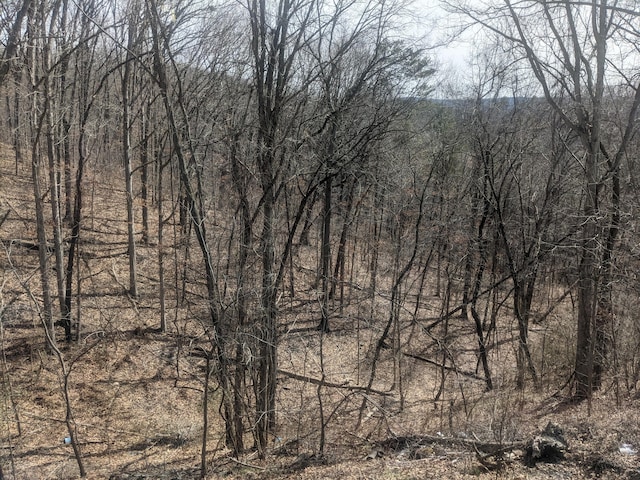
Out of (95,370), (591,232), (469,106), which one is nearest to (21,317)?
(95,370)

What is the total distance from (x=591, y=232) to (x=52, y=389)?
12069 millimetres

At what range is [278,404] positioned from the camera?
11617mm

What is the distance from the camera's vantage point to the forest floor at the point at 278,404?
254 inches

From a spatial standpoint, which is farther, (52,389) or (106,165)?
(106,165)

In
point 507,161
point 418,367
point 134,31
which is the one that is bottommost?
point 418,367

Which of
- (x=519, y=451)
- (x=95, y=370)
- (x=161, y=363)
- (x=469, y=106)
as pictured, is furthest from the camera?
(x=469, y=106)

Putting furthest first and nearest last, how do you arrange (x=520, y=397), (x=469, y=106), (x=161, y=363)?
(x=469, y=106)
(x=161, y=363)
(x=520, y=397)

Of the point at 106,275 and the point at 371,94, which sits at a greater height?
the point at 371,94

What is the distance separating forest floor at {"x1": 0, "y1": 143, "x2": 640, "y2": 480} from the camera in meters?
6.44

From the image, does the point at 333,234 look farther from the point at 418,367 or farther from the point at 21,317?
the point at 21,317

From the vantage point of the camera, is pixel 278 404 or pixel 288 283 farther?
pixel 288 283

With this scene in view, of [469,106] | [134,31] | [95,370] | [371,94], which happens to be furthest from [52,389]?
[469,106]

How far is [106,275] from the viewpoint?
603 inches

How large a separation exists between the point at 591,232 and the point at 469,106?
9.43 m
